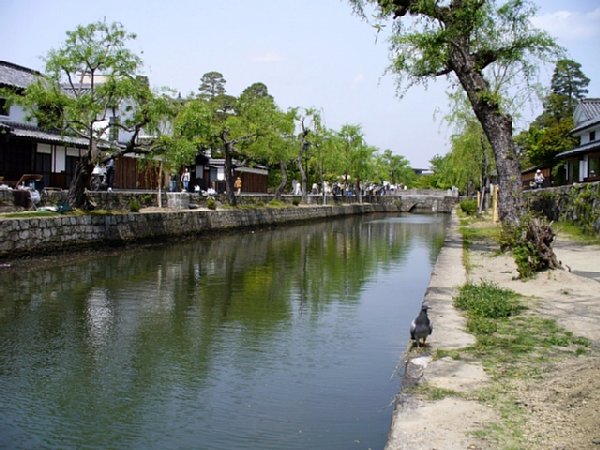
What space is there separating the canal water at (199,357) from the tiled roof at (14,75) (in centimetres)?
1467

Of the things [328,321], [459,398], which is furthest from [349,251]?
[459,398]

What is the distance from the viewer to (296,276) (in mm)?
16750

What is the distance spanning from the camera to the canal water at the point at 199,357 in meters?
6.03

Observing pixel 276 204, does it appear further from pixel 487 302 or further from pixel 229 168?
pixel 487 302

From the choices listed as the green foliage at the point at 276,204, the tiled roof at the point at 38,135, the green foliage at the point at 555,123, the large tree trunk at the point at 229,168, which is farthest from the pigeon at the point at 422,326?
the green foliage at the point at 555,123

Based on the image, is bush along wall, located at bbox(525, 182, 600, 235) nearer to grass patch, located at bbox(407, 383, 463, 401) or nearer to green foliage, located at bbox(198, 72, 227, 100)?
grass patch, located at bbox(407, 383, 463, 401)

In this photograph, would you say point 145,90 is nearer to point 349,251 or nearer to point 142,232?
point 142,232

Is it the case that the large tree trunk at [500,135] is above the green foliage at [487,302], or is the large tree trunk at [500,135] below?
above

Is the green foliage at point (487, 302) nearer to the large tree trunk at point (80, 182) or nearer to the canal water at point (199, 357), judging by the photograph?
the canal water at point (199, 357)

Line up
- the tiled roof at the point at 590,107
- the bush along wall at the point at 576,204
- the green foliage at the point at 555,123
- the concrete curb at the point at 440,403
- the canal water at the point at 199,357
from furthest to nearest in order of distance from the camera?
the green foliage at the point at 555,123 < the tiled roof at the point at 590,107 < the bush along wall at the point at 576,204 < the canal water at the point at 199,357 < the concrete curb at the point at 440,403

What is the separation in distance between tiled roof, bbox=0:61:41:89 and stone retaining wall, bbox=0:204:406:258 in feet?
31.0

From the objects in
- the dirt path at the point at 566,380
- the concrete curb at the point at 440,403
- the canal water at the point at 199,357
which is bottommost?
the canal water at the point at 199,357

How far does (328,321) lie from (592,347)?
4.93 metres

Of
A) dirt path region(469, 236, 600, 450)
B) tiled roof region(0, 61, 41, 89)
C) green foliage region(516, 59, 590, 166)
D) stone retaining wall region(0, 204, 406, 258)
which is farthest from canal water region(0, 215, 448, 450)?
green foliage region(516, 59, 590, 166)
